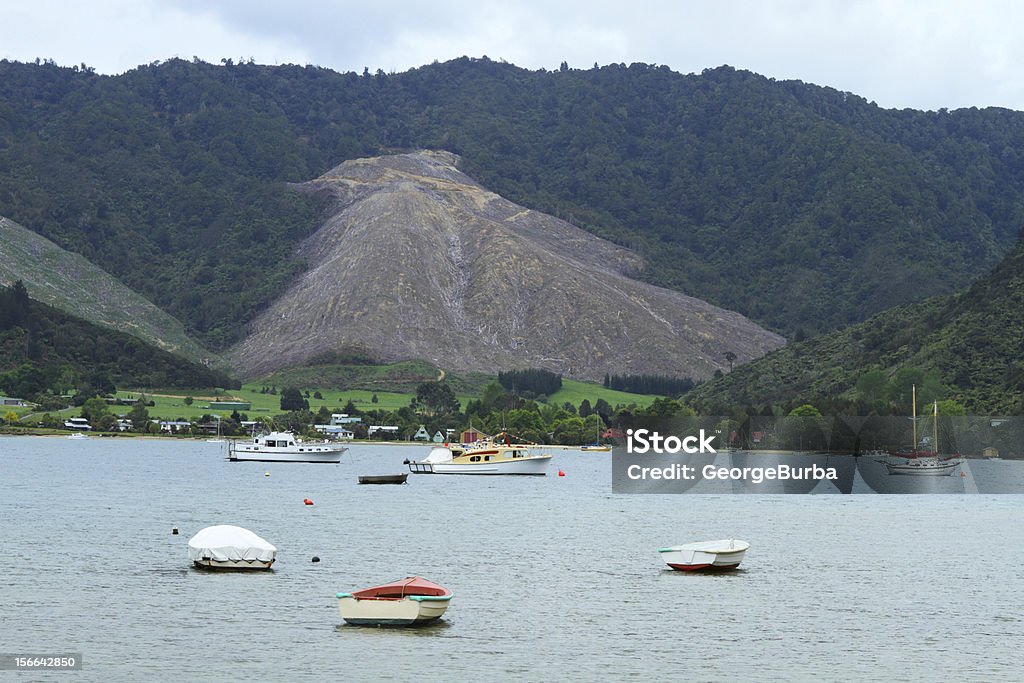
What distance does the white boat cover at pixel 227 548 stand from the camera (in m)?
93.7

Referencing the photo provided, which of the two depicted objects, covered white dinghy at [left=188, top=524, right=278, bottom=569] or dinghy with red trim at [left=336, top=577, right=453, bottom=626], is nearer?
dinghy with red trim at [left=336, top=577, right=453, bottom=626]

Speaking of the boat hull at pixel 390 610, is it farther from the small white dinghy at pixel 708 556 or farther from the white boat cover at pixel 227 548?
the small white dinghy at pixel 708 556

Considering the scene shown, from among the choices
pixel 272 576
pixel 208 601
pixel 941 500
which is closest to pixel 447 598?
pixel 208 601

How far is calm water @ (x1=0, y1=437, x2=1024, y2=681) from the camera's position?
6750 centimetres

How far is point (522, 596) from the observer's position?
87125mm

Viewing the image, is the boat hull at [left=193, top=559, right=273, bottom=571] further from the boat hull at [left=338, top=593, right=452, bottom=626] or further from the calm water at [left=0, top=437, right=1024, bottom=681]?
the boat hull at [left=338, top=593, right=452, bottom=626]

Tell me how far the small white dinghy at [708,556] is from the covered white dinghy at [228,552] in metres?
25.6

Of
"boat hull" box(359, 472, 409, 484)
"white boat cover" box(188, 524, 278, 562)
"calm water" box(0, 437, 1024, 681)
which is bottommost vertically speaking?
"calm water" box(0, 437, 1024, 681)

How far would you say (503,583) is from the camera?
304ft

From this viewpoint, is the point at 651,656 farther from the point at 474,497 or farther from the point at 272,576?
the point at 474,497

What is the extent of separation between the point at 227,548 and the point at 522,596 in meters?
18.9

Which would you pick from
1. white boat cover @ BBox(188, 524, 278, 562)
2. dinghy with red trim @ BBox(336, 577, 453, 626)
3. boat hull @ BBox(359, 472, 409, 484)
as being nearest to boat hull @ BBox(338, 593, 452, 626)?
dinghy with red trim @ BBox(336, 577, 453, 626)

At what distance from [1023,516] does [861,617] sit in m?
79.7

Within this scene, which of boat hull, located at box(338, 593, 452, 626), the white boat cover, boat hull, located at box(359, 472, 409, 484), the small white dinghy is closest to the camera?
boat hull, located at box(338, 593, 452, 626)
